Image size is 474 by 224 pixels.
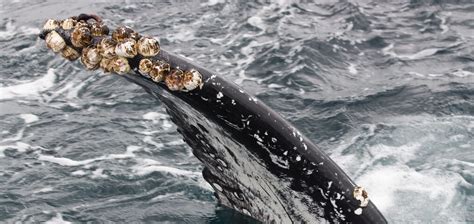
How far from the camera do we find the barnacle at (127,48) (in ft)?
23.9

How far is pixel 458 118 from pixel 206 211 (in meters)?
6.30

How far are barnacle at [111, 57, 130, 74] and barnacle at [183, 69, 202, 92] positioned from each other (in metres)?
0.64

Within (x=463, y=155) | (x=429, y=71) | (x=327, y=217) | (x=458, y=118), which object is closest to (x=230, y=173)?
(x=327, y=217)

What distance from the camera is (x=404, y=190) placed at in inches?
476

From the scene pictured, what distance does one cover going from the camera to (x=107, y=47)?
24.4 ft

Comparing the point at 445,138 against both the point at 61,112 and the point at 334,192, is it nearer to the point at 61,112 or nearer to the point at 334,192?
the point at 334,192

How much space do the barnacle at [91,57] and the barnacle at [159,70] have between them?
62 centimetres

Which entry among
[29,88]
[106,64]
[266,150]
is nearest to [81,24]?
[106,64]

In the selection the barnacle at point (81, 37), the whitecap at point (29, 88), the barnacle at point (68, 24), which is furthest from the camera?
the whitecap at point (29, 88)

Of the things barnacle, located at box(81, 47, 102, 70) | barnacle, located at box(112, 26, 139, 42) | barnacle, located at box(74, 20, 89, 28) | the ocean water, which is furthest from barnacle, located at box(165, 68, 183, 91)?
the ocean water

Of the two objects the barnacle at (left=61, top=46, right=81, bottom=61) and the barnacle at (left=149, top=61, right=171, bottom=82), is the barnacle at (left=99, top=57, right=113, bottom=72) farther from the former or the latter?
the barnacle at (left=149, top=61, right=171, bottom=82)

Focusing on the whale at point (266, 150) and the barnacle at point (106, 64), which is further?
the barnacle at point (106, 64)

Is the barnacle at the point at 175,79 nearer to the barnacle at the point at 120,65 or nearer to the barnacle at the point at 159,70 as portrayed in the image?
the barnacle at the point at 159,70

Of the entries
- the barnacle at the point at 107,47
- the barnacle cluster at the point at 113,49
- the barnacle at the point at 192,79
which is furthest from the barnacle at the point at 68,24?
the barnacle at the point at 192,79
